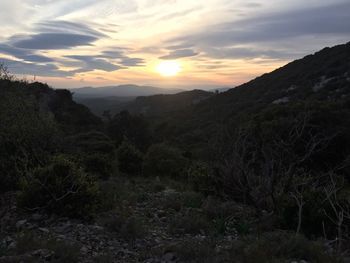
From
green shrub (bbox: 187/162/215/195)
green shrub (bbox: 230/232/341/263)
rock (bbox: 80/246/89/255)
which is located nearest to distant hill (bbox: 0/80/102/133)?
green shrub (bbox: 187/162/215/195)

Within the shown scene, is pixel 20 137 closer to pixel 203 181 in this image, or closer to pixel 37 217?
pixel 37 217

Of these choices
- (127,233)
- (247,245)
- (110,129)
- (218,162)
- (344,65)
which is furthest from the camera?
(344,65)

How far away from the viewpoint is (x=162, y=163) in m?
18.9

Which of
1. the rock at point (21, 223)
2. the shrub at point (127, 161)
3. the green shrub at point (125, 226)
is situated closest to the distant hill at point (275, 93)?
the shrub at point (127, 161)

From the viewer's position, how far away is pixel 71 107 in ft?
153

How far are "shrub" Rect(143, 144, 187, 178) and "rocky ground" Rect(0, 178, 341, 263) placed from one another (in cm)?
845

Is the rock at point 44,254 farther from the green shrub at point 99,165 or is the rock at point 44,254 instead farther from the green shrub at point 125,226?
the green shrub at point 99,165

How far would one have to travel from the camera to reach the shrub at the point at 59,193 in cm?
802

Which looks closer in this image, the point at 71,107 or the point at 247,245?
the point at 247,245

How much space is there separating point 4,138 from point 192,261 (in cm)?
665

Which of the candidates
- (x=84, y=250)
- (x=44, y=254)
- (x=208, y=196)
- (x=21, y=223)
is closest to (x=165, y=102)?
(x=208, y=196)

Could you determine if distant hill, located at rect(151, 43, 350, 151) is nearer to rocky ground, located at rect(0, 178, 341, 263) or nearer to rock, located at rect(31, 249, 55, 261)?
rocky ground, located at rect(0, 178, 341, 263)

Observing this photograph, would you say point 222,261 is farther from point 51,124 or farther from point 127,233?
point 51,124

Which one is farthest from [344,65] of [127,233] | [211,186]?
[127,233]
